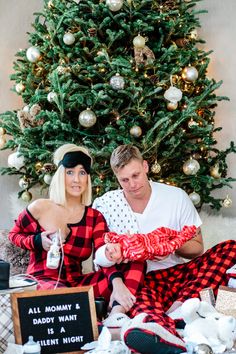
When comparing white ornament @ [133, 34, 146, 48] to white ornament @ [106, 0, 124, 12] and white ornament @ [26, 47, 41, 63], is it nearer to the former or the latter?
white ornament @ [106, 0, 124, 12]

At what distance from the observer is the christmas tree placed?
3430mm

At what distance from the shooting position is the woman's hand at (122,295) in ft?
7.73

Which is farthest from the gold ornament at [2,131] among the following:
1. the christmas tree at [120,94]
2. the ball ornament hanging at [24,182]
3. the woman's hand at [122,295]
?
the woman's hand at [122,295]

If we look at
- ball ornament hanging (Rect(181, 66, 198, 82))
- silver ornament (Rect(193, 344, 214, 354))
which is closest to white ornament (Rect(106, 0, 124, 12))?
ball ornament hanging (Rect(181, 66, 198, 82))

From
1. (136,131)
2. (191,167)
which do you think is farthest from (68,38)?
(191,167)

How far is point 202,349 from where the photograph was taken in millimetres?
1771

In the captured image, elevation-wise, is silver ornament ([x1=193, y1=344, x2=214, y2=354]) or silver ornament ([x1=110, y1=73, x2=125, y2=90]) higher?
silver ornament ([x1=110, y1=73, x2=125, y2=90])

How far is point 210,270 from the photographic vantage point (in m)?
2.63

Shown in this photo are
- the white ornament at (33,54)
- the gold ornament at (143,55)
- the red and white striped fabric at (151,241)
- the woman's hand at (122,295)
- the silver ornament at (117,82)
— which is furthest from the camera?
the white ornament at (33,54)

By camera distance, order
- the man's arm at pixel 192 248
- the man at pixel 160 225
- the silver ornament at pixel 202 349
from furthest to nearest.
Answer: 1. the man's arm at pixel 192 248
2. the man at pixel 160 225
3. the silver ornament at pixel 202 349

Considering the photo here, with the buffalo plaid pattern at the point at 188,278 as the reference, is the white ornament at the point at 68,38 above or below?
above

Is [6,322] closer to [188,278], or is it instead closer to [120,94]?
[188,278]

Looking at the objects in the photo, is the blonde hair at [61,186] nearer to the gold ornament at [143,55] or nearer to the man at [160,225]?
the man at [160,225]

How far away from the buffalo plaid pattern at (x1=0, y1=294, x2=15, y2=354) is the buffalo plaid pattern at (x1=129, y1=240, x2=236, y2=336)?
0.67m
